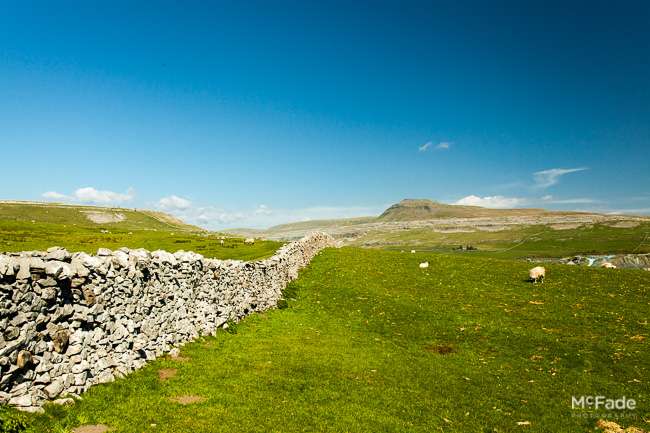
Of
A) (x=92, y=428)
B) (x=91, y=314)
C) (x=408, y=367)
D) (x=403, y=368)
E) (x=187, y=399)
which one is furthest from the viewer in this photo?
(x=408, y=367)

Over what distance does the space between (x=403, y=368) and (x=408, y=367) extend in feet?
1.17

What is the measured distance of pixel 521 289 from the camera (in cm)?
3691

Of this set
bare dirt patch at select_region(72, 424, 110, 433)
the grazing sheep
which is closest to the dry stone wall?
bare dirt patch at select_region(72, 424, 110, 433)

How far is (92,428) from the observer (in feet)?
39.8

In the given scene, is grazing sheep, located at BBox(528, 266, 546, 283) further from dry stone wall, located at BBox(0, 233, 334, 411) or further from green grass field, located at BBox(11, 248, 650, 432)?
dry stone wall, located at BBox(0, 233, 334, 411)

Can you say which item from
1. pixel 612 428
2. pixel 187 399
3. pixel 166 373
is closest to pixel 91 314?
pixel 166 373

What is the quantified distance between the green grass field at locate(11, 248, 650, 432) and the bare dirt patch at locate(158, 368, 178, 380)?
21 cm

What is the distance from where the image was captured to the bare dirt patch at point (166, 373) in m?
16.9

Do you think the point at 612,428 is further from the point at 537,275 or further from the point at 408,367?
the point at 537,275

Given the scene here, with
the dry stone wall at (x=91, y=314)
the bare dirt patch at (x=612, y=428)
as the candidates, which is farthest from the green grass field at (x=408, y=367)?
the dry stone wall at (x=91, y=314)

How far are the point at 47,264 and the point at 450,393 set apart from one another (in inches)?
674

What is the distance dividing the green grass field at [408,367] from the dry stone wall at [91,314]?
914mm

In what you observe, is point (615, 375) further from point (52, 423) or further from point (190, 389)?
point (52, 423)

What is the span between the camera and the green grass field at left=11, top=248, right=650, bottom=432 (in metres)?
14.1
